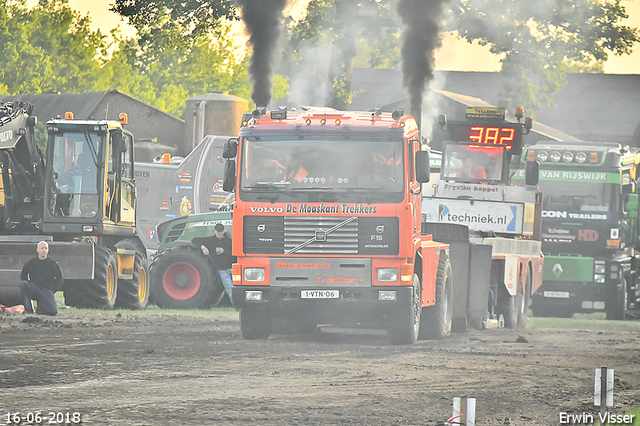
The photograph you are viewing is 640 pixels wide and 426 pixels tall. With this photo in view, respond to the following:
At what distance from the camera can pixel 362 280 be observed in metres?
A: 15.6

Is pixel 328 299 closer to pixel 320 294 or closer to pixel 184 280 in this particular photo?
pixel 320 294

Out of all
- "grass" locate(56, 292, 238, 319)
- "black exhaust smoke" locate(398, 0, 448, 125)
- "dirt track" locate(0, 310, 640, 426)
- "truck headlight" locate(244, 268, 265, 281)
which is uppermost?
"black exhaust smoke" locate(398, 0, 448, 125)

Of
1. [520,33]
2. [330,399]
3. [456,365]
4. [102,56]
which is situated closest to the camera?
[330,399]

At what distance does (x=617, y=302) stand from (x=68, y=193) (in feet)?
39.2

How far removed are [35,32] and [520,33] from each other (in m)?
43.8

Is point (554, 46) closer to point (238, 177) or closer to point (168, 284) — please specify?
point (168, 284)

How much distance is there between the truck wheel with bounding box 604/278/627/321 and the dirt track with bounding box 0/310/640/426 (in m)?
7.30

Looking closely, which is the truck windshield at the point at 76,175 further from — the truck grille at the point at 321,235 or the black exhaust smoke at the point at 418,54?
the black exhaust smoke at the point at 418,54

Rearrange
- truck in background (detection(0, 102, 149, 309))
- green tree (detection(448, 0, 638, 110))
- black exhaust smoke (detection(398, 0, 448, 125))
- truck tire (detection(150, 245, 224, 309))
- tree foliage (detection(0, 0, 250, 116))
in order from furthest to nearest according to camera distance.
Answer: tree foliage (detection(0, 0, 250, 116)) → green tree (detection(448, 0, 638, 110)) → black exhaust smoke (detection(398, 0, 448, 125)) → truck tire (detection(150, 245, 224, 309)) → truck in background (detection(0, 102, 149, 309))

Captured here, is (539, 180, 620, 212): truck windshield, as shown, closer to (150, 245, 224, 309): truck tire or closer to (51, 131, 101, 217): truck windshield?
(150, 245, 224, 309): truck tire

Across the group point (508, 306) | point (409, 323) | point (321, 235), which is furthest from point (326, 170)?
point (508, 306)

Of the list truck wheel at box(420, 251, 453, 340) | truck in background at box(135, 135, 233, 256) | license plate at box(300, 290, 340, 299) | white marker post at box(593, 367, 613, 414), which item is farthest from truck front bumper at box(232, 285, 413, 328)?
truck in background at box(135, 135, 233, 256)

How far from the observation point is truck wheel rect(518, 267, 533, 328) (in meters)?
22.5

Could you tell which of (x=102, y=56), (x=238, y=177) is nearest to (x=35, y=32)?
(x=102, y=56)
